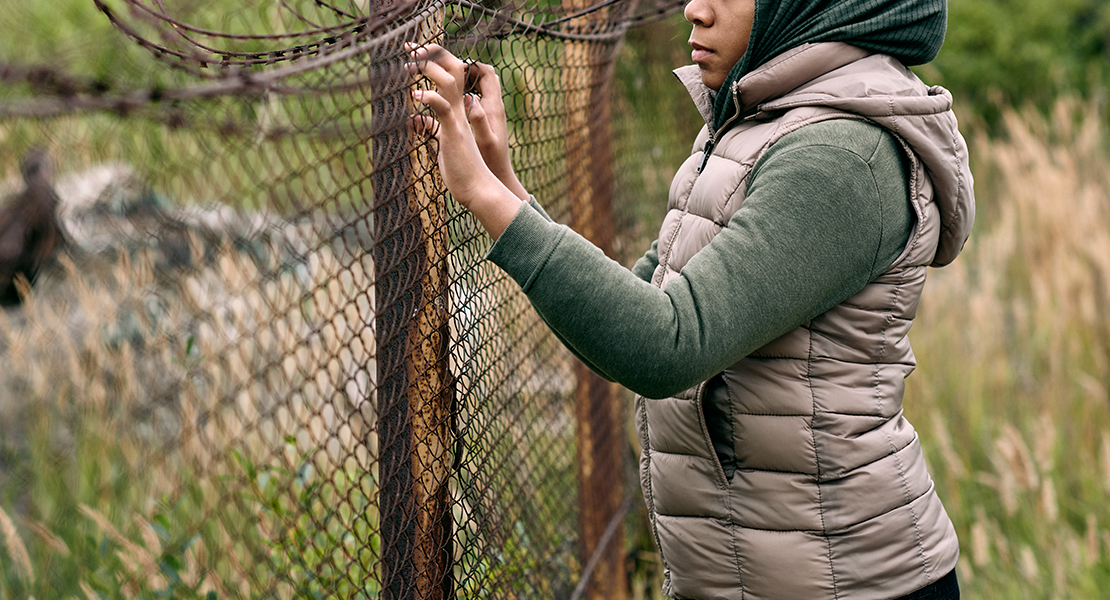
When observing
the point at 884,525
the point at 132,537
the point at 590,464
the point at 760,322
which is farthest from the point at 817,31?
the point at 132,537

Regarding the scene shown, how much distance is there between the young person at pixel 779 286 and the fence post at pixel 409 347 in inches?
3.5

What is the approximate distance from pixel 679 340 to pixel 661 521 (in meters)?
0.53

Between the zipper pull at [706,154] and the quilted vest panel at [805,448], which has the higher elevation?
the zipper pull at [706,154]

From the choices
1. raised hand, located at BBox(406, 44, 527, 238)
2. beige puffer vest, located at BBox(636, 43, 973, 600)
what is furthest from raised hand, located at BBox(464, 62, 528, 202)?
beige puffer vest, located at BBox(636, 43, 973, 600)

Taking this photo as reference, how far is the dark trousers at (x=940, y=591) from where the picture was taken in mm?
1533

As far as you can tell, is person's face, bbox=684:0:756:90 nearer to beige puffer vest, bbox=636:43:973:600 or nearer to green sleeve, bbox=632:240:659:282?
beige puffer vest, bbox=636:43:973:600

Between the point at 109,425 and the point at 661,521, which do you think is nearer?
the point at 661,521

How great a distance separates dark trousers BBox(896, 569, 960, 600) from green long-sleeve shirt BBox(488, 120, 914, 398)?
0.58 metres

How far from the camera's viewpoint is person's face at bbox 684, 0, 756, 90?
1.46 metres

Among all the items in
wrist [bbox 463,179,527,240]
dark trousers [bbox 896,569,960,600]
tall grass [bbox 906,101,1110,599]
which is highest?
wrist [bbox 463,179,527,240]

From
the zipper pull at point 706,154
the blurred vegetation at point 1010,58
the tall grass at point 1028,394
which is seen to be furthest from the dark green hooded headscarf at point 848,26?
the blurred vegetation at point 1010,58

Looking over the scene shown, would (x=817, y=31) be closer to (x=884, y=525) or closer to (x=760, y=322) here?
(x=760, y=322)

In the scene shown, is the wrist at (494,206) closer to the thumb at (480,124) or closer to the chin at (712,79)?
the thumb at (480,124)

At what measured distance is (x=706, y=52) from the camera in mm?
1513
